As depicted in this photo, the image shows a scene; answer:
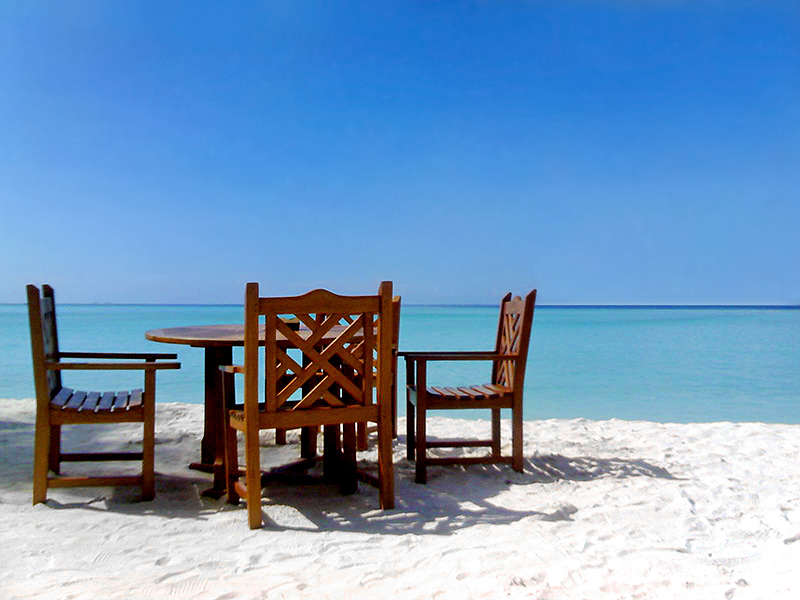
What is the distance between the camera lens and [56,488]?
11.7 ft

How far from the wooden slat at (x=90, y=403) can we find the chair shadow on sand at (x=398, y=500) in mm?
508

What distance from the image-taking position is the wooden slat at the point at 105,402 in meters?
3.22

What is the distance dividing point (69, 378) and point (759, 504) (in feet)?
40.3

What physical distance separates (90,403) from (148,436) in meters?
0.38

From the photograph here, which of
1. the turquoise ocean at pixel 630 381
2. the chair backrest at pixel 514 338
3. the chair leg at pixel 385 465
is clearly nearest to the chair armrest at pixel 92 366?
the chair leg at pixel 385 465

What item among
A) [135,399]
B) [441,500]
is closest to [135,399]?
[135,399]

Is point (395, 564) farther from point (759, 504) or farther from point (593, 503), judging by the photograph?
point (759, 504)

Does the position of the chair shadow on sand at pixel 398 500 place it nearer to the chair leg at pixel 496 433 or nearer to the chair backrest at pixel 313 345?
the chair leg at pixel 496 433

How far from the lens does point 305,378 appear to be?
3061 millimetres

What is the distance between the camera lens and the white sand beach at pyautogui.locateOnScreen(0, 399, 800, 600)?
2117 mm

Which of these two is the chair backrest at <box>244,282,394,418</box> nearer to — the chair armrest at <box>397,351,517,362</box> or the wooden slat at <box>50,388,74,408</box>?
the chair armrest at <box>397,351,517,362</box>

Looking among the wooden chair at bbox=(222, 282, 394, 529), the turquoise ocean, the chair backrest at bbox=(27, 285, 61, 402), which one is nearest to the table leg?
the wooden chair at bbox=(222, 282, 394, 529)

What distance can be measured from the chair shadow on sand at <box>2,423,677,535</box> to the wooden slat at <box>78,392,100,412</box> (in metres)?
0.51

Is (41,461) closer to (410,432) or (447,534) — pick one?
(447,534)
